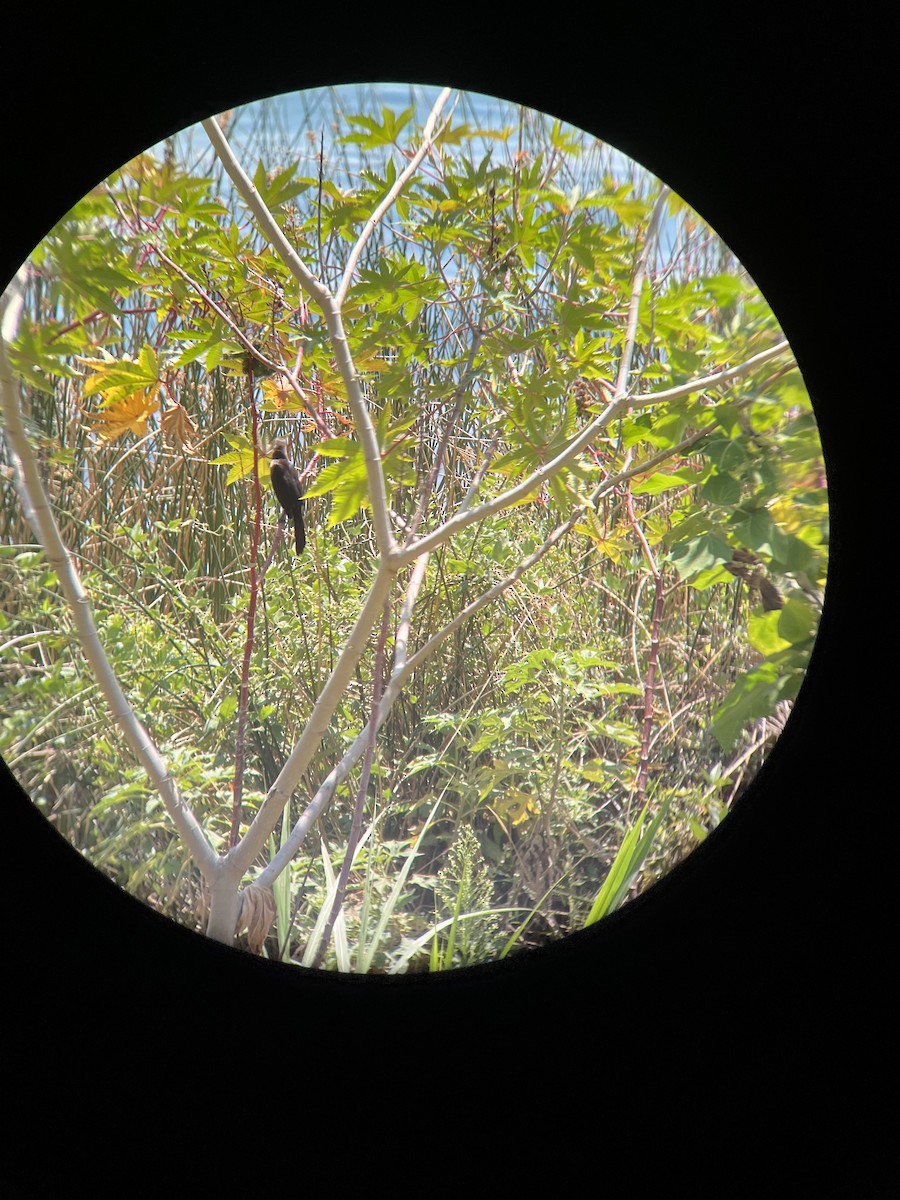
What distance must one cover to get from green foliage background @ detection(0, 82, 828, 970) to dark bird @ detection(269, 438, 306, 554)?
17mm

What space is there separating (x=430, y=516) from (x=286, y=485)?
169 mm

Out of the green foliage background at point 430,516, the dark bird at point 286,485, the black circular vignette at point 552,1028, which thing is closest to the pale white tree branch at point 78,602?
the green foliage background at point 430,516

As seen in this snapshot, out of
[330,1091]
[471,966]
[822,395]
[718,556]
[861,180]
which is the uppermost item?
[861,180]

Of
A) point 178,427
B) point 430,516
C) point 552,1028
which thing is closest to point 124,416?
point 178,427

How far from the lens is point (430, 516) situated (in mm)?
1072

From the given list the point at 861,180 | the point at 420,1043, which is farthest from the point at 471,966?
the point at 861,180

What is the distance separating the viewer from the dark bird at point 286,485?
1.04 m

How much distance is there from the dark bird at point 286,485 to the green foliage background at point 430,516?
0.7 inches

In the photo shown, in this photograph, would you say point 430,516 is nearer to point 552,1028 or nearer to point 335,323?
point 335,323

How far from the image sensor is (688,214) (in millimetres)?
1004

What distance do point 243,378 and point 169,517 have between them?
7.1 inches

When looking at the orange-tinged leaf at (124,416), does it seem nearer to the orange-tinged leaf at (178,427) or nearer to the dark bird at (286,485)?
the orange-tinged leaf at (178,427)

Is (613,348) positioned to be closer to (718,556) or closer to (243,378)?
(718,556)

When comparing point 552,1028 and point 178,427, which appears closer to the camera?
point 178,427
